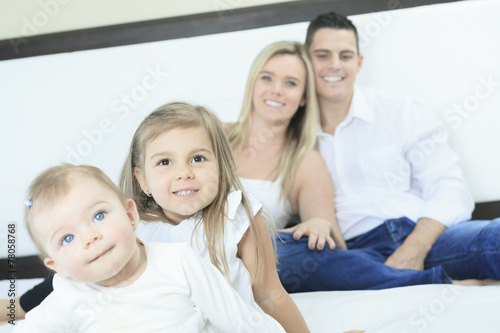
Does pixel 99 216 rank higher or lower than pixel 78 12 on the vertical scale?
lower

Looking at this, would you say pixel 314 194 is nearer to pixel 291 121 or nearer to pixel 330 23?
pixel 291 121

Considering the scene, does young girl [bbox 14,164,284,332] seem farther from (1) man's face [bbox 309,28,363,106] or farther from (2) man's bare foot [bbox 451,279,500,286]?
(1) man's face [bbox 309,28,363,106]

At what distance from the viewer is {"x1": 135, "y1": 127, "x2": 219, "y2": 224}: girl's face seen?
3.84 ft

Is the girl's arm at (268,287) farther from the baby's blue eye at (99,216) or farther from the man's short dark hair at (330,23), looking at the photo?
the man's short dark hair at (330,23)

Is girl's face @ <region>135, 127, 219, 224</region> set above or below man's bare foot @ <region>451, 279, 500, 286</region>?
above

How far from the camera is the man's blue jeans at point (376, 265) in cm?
166

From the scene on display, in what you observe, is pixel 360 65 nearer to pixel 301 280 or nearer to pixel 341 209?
pixel 341 209

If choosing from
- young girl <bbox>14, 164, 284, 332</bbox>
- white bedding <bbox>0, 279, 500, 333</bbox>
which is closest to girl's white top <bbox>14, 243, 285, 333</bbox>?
young girl <bbox>14, 164, 284, 332</bbox>

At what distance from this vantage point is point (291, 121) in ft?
6.98

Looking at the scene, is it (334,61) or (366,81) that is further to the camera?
(366,81)

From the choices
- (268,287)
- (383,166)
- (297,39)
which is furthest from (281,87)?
(268,287)

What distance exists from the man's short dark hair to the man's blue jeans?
81 centimetres

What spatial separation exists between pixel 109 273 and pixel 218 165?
15.5 inches

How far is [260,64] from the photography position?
208cm
